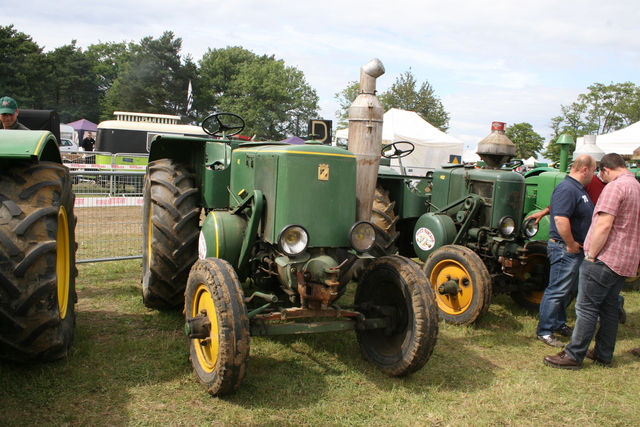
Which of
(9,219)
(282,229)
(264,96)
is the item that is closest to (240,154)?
(282,229)

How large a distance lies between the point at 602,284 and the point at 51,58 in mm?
52130

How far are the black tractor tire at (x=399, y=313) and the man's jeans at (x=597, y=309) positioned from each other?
1465 millimetres

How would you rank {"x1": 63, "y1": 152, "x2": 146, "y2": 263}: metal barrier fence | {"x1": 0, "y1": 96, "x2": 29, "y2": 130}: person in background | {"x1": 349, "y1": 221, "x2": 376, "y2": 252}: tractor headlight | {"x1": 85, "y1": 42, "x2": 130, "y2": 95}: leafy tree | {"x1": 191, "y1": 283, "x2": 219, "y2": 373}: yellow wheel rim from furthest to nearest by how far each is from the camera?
{"x1": 85, "y1": 42, "x2": 130, "y2": 95}: leafy tree < {"x1": 63, "y1": 152, "x2": 146, "y2": 263}: metal barrier fence < {"x1": 0, "y1": 96, "x2": 29, "y2": 130}: person in background < {"x1": 349, "y1": 221, "x2": 376, "y2": 252}: tractor headlight < {"x1": 191, "y1": 283, "x2": 219, "y2": 373}: yellow wheel rim

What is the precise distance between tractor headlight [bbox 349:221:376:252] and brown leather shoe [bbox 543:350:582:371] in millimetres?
1821

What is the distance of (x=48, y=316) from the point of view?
8.89 feet

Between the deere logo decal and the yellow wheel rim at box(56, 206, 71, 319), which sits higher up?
the deere logo decal

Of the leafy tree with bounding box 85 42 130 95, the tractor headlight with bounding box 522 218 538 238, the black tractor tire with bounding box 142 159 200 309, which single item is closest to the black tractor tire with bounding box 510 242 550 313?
the tractor headlight with bounding box 522 218 538 238

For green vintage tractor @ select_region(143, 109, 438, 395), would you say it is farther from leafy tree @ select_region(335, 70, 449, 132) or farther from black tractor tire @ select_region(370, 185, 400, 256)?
leafy tree @ select_region(335, 70, 449, 132)

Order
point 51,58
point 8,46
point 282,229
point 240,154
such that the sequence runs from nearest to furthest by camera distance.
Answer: point 282,229 < point 240,154 < point 8,46 < point 51,58

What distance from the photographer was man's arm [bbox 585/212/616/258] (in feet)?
12.1

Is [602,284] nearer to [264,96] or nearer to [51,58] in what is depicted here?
[264,96]

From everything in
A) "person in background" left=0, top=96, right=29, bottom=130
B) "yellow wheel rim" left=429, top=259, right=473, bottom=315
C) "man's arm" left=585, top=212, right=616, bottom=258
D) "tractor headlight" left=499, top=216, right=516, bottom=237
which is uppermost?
"person in background" left=0, top=96, right=29, bottom=130

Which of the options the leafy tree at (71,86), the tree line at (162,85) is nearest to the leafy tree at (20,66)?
the tree line at (162,85)

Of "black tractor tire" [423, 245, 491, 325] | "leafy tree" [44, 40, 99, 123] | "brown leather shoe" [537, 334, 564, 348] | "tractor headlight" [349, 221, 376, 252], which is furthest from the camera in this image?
"leafy tree" [44, 40, 99, 123]
